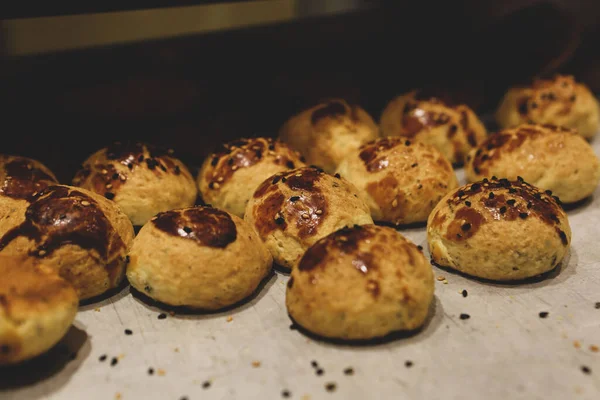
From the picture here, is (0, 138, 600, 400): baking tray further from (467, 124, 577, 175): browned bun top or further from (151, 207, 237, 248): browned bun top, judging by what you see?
(467, 124, 577, 175): browned bun top

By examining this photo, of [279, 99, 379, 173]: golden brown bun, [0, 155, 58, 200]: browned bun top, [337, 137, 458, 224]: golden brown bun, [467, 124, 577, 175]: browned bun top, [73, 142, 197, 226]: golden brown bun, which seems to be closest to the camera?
[0, 155, 58, 200]: browned bun top

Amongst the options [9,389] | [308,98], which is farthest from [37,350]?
[308,98]

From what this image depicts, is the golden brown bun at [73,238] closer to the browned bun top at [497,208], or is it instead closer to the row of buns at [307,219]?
the row of buns at [307,219]

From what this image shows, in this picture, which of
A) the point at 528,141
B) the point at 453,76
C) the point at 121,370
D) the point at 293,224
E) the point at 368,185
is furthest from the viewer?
the point at 453,76

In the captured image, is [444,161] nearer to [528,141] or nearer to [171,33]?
[528,141]

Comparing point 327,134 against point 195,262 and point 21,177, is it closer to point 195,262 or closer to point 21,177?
point 195,262

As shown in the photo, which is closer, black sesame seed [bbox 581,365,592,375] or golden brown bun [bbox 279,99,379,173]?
black sesame seed [bbox 581,365,592,375]

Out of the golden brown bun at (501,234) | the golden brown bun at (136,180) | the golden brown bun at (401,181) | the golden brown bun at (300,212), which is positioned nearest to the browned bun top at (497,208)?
the golden brown bun at (501,234)

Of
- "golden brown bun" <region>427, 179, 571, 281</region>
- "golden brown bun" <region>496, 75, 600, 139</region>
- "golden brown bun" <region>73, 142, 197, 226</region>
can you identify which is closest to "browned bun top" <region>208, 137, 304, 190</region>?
"golden brown bun" <region>73, 142, 197, 226</region>
